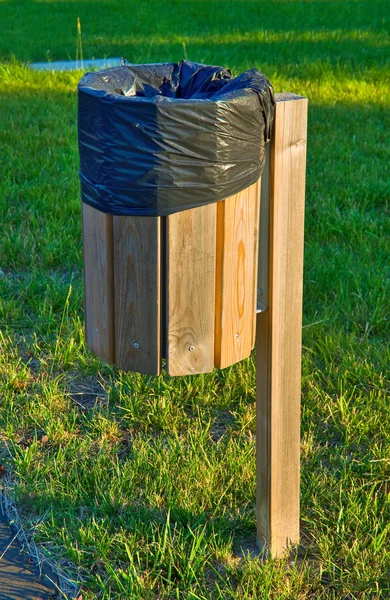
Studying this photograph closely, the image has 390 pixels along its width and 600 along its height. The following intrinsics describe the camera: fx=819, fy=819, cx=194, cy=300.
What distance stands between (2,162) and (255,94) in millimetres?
3783

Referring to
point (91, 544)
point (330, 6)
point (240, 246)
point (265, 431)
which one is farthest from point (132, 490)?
point (330, 6)

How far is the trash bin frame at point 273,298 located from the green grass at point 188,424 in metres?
0.21

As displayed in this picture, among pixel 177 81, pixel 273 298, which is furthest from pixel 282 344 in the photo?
pixel 177 81

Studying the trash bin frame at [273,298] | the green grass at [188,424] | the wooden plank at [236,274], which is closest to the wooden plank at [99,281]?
the trash bin frame at [273,298]

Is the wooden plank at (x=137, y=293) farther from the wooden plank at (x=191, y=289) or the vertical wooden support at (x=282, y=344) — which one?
the vertical wooden support at (x=282, y=344)

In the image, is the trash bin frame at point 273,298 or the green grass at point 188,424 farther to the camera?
the green grass at point 188,424

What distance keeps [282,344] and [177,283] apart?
40cm

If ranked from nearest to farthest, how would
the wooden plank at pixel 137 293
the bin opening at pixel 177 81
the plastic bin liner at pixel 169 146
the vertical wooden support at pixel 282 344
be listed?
the plastic bin liner at pixel 169 146 → the wooden plank at pixel 137 293 → the vertical wooden support at pixel 282 344 → the bin opening at pixel 177 81

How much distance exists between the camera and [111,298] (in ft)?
6.70

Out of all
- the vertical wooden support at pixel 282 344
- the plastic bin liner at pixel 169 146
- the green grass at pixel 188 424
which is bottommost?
the green grass at pixel 188 424

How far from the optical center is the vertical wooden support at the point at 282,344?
6.71 feet

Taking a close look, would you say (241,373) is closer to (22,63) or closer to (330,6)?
(22,63)

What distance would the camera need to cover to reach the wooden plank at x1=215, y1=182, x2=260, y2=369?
6.40 ft

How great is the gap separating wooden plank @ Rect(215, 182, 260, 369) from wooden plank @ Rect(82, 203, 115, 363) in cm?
27
